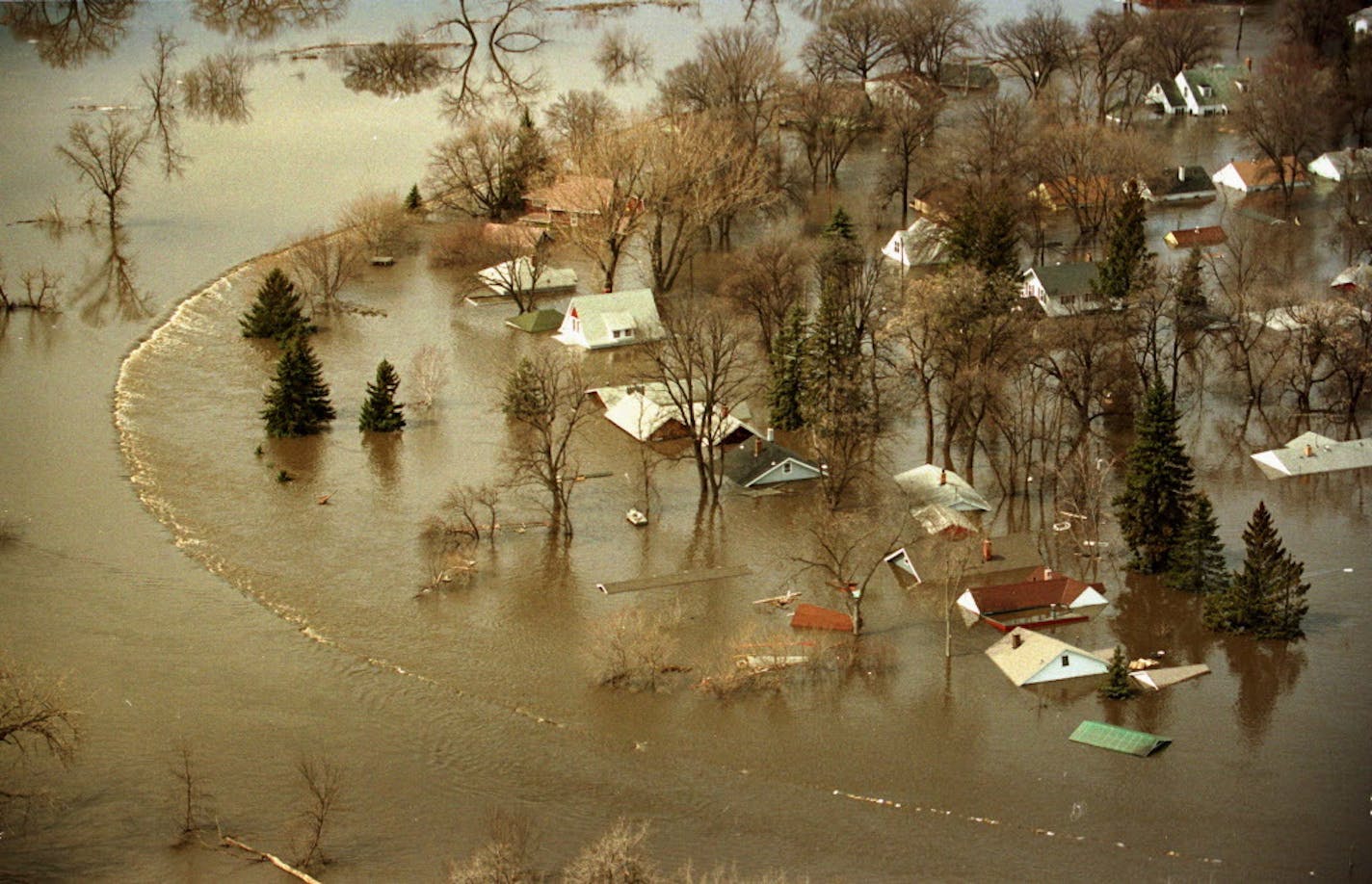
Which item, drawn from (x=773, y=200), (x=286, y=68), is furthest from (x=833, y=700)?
(x=286, y=68)

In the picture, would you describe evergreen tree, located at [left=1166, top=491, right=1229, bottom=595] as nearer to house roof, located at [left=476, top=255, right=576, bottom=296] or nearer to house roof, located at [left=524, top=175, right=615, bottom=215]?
house roof, located at [left=476, top=255, right=576, bottom=296]

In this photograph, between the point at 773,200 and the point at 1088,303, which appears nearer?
the point at 1088,303

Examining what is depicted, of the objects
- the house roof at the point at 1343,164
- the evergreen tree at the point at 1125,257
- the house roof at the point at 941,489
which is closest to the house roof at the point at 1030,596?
the house roof at the point at 941,489

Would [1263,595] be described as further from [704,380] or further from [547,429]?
[547,429]

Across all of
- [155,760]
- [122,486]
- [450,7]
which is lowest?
[155,760]

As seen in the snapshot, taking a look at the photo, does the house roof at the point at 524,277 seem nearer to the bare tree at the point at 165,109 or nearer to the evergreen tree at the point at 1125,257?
the evergreen tree at the point at 1125,257

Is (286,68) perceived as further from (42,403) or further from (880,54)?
(42,403)

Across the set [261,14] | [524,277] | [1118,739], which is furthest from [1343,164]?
[261,14]

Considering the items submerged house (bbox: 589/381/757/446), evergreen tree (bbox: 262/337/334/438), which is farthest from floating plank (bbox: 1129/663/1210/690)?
evergreen tree (bbox: 262/337/334/438)
